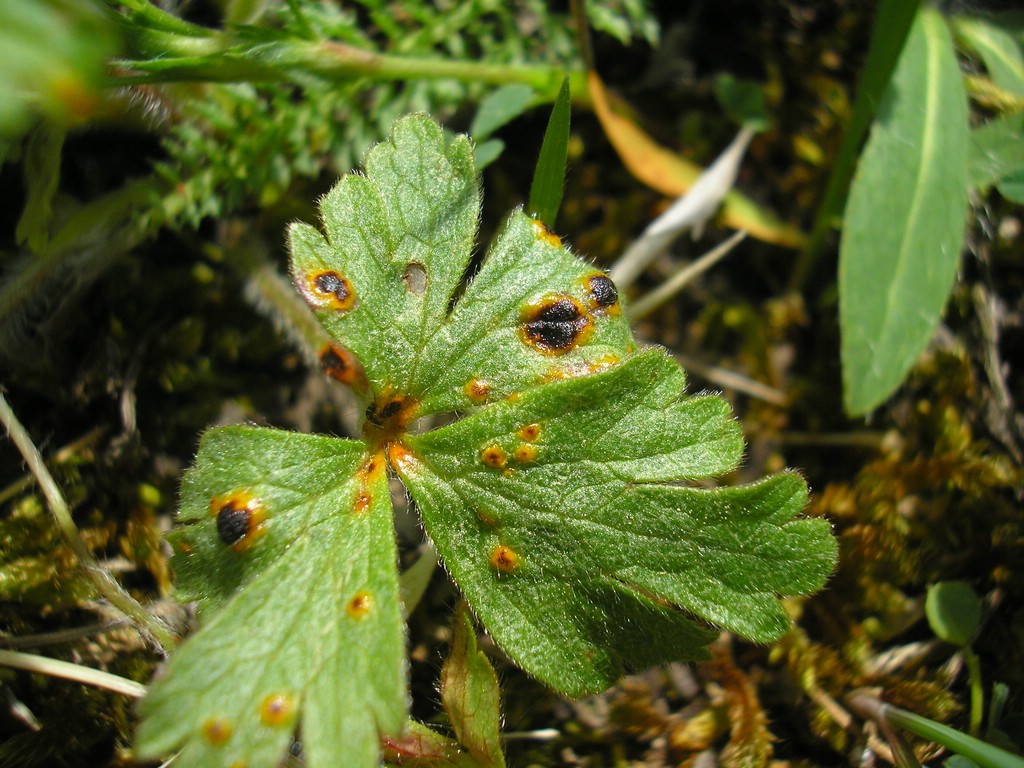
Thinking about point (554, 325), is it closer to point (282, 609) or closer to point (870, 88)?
point (282, 609)

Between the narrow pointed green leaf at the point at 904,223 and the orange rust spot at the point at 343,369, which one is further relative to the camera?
the narrow pointed green leaf at the point at 904,223

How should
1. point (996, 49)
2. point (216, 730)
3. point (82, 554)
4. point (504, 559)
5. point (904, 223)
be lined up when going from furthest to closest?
point (996, 49)
point (904, 223)
point (82, 554)
point (504, 559)
point (216, 730)

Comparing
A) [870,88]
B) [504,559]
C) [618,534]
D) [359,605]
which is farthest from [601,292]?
[870,88]

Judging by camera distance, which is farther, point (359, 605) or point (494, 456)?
point (494, 456)

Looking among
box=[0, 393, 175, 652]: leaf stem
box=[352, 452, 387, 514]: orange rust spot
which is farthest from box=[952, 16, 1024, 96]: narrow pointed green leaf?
box=[0, 393, 175, 652]: leaf stem

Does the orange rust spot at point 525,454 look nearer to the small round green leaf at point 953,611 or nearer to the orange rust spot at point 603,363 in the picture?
the orange rust spot at point 603,363

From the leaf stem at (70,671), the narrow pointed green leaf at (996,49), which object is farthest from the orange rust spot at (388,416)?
the narrow pointed green leaf at (996,49)
